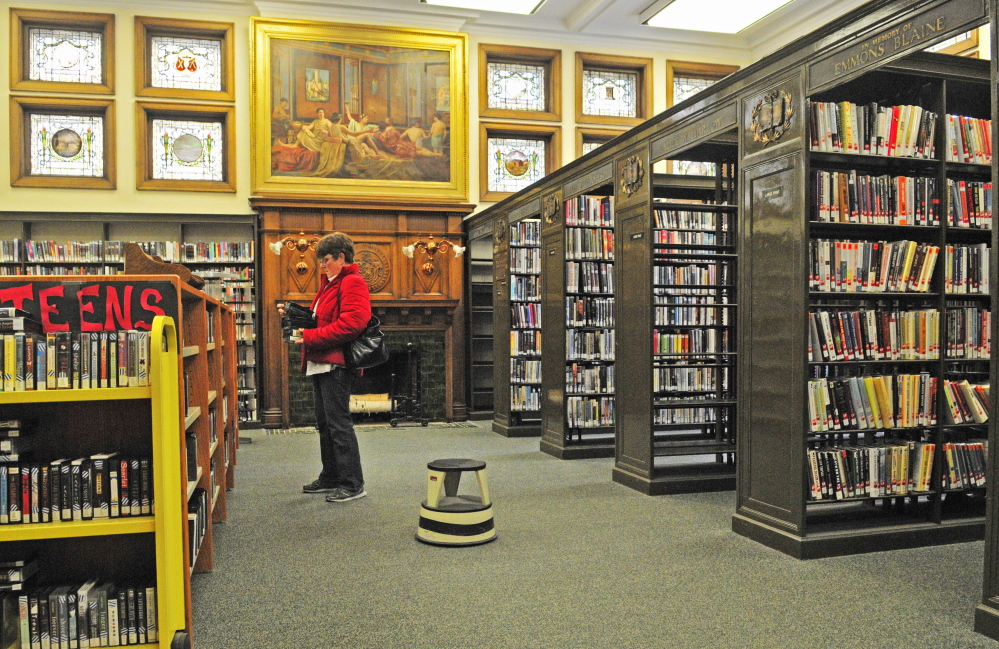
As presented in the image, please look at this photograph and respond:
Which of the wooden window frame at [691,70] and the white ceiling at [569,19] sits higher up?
the white ceiling at [569,19]

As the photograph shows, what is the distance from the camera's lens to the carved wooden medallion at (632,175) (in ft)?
17.9

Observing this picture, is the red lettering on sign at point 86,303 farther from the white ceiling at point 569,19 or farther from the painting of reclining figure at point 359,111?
the white ceiling at point 569,19

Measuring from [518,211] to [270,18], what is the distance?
4.45 m

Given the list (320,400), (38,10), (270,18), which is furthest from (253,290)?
(320,400)

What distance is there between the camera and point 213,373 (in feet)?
14.4

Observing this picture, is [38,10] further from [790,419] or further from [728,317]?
[790,419]

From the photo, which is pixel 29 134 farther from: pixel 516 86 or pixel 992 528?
pixel 992 528

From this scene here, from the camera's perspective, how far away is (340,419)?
4.91 metres

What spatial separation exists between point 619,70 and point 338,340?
26.6ft

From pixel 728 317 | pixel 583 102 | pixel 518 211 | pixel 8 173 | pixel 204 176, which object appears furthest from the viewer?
pixel 583 102

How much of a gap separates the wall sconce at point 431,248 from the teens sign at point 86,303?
7.47 metres

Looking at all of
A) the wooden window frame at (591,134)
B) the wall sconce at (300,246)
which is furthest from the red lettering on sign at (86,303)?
the wooden window frame at (591,134)

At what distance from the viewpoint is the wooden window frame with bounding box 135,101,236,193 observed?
959cm

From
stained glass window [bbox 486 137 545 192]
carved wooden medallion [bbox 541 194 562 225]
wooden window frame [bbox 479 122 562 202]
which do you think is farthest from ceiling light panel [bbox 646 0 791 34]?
carved wooden medallion [bbox 541 194 562 225]
